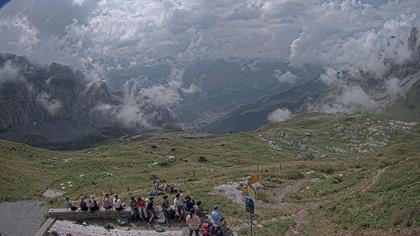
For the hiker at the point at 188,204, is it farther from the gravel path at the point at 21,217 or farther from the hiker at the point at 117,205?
the gravel path at the point at 21,217

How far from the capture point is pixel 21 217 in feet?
161

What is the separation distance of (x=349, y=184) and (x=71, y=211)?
29.4m

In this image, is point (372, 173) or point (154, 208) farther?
point (372, 173)

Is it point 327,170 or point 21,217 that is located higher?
point 21,217

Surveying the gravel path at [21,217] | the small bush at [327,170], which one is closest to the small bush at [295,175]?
the small bush at [327,170]

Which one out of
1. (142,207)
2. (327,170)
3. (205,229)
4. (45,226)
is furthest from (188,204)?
(327,170)

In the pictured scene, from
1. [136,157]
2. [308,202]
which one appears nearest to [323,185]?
[308,202]

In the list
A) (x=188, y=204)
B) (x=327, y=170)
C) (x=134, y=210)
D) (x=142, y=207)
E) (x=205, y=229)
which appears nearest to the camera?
(x=205, y=229)

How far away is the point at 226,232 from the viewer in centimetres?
3803

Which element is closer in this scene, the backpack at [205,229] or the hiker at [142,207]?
the backpack at [205,229]

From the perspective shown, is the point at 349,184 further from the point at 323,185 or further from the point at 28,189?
the point at 28,189

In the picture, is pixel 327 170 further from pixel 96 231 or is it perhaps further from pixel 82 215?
pixel 96 231

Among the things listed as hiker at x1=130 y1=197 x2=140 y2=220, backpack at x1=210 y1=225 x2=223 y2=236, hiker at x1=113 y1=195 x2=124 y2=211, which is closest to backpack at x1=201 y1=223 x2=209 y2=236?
backpack at x1=210 y1=225 x2=223 y2=236

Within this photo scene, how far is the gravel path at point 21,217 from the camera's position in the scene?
43688mm
